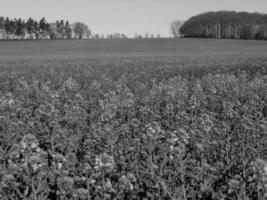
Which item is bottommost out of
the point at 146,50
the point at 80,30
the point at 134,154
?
the point at 134,154

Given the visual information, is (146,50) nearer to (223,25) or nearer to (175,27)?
(223,25)

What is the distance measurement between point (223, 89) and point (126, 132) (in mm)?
5962

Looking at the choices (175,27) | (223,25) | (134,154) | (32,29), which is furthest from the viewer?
(175,27)

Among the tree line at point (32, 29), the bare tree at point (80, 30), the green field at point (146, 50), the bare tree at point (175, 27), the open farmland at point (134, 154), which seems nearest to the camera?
the open farmland at point (134, 154)

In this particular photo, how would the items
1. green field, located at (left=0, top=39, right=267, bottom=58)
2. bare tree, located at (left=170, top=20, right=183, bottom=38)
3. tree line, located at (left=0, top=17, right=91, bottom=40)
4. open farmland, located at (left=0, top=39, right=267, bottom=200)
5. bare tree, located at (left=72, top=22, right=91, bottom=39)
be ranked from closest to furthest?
open farmland, located at (left=0, top=39, right=267, bottom=200) < green field, located at (left=0, top=39, right=267, bottom=58) < tree line, located at (left=0, top=17, right=91, bottom=40) < bare tree, located at (left=72, top=22, right=91, bottom=39) < bare tree, located at (left=170, top=20, right=183, bottom=38)

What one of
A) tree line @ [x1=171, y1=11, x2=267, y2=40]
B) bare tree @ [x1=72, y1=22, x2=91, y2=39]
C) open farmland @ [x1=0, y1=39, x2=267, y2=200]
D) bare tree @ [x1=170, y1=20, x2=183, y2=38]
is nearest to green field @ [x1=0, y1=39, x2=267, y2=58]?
open farmland @ [x1=0, y1=39, x2=267, y2=200]

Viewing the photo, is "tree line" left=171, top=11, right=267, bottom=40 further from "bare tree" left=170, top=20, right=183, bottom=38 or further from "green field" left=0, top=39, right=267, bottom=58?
"green field" left=0, top=39, right=267, bottom=58

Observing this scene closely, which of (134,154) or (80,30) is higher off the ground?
(80,30)

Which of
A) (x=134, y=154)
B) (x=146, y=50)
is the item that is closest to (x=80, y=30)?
(x=146, y=50)

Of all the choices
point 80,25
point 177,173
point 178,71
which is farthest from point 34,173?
point 80,25

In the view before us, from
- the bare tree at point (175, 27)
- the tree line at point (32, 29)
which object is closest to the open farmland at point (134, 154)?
the tree line at point (32, 29)

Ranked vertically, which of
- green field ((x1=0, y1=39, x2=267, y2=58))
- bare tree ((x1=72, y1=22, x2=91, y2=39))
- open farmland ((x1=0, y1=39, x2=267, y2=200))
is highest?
bare tree ((x1=72, y1=22, x2=91, y2=39))

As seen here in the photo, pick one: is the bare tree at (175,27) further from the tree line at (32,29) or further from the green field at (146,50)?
the green field at (146,50)

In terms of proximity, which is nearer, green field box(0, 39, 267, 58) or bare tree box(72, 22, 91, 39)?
green field box(0, 39, 267, 58)
